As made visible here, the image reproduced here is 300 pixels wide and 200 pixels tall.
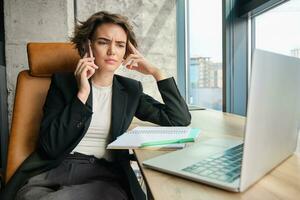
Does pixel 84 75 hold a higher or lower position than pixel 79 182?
higher

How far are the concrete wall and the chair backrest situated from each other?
76 cm

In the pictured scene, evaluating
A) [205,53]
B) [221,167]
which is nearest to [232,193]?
[221,167]

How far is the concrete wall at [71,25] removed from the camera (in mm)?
2084

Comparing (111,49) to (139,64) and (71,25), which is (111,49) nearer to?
(139,64)

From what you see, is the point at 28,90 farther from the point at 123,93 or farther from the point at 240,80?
the point at 240,80

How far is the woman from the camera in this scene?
41.4 inches

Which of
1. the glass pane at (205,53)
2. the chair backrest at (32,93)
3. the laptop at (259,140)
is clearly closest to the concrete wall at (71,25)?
the glass pane at (205,53)

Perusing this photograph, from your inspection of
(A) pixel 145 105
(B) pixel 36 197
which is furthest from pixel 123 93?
(B) pixel 36 197

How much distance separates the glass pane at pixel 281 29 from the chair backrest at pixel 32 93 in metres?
1.00

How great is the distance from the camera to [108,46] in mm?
1260

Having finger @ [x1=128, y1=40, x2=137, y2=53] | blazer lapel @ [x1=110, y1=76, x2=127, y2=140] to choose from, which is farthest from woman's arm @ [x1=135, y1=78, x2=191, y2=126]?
finger @ [x1=128, y1=40, x2=137, y2=53]

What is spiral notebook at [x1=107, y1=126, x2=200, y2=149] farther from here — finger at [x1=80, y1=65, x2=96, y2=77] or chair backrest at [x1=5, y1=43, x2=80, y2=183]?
chair backrest at [x1=5, y1=43, x2=80, y2=183]

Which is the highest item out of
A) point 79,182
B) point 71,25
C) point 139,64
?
point 71,25

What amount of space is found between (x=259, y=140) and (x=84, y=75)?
2.72 ft
